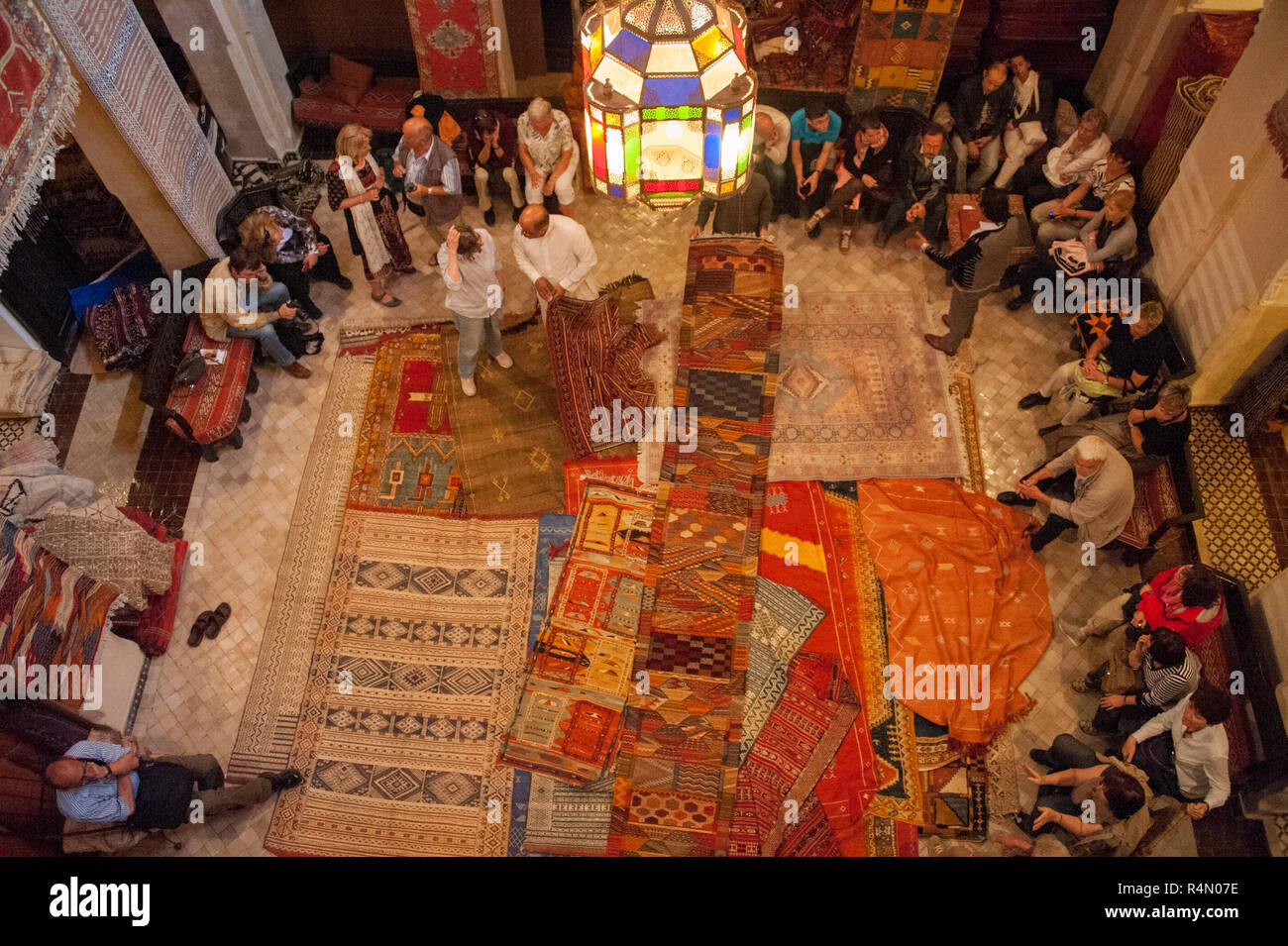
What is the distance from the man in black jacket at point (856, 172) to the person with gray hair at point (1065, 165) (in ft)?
3.80

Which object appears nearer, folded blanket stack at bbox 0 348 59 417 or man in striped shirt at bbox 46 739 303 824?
man in striped shirt at bbox 46 739 303 824

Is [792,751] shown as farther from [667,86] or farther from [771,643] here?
[667,86]

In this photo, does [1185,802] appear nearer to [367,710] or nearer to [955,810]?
[955,810]

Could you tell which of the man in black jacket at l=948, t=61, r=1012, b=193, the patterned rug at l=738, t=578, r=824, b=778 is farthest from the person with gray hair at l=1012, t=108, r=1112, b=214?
the patterned rug at l=738, t=578, r=824, b=778

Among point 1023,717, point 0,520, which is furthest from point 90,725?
point 1023,717

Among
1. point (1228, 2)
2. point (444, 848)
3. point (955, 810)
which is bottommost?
point (444, 848)

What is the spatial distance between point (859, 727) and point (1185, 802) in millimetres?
1842

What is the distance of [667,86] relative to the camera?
432 centimetres

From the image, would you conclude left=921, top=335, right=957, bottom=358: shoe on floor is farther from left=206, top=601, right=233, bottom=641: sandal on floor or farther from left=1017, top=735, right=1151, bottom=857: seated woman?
left=206, top=601, right=233, bottom=641: sandal on floor

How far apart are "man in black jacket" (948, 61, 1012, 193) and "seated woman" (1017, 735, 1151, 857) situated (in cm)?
482

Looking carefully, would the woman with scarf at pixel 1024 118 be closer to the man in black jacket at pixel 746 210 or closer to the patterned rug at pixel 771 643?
the man in black jacket at pixel 746 210

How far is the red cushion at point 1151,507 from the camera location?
20.9 ft

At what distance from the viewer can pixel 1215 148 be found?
660cm

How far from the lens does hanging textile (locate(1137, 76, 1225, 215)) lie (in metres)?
7.05
